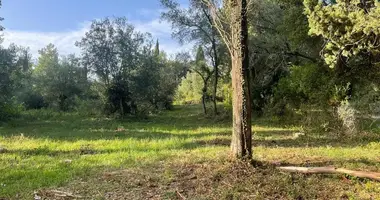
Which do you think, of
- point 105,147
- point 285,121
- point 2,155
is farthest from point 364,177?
point 285,121

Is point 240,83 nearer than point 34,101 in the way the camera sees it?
Yes

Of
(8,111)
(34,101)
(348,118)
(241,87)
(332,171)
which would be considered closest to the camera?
(332,171)

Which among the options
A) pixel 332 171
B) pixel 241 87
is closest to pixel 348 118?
pixel 332 171

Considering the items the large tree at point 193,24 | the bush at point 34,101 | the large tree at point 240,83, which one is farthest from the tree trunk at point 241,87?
the bush at point 34,101

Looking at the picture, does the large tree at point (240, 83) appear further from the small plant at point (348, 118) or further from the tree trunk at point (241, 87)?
the small plant at point (348, 118)

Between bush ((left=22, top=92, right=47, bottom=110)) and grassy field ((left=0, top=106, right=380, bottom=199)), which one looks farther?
bush ((left=22, top=92, right=47, bottom=110))

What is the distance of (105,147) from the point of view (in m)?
9.15

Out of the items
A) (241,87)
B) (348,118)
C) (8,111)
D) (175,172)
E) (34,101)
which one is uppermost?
(34,101)

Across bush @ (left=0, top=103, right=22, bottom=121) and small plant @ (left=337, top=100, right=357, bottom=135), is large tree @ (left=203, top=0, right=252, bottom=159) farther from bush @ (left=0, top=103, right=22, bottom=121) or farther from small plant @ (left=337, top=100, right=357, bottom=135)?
bush @ (left=0, top=103, right=22, bottom=121)

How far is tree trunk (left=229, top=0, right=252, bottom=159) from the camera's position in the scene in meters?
5.74

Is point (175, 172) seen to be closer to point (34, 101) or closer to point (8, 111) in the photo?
point (8, 111)

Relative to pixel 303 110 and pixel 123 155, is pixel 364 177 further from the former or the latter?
pixel 303 110

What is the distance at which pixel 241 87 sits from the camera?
226 inches

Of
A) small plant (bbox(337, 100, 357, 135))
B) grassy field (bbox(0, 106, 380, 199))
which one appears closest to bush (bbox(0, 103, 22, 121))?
grassy field (bbox(0, 106, 380, 199))
